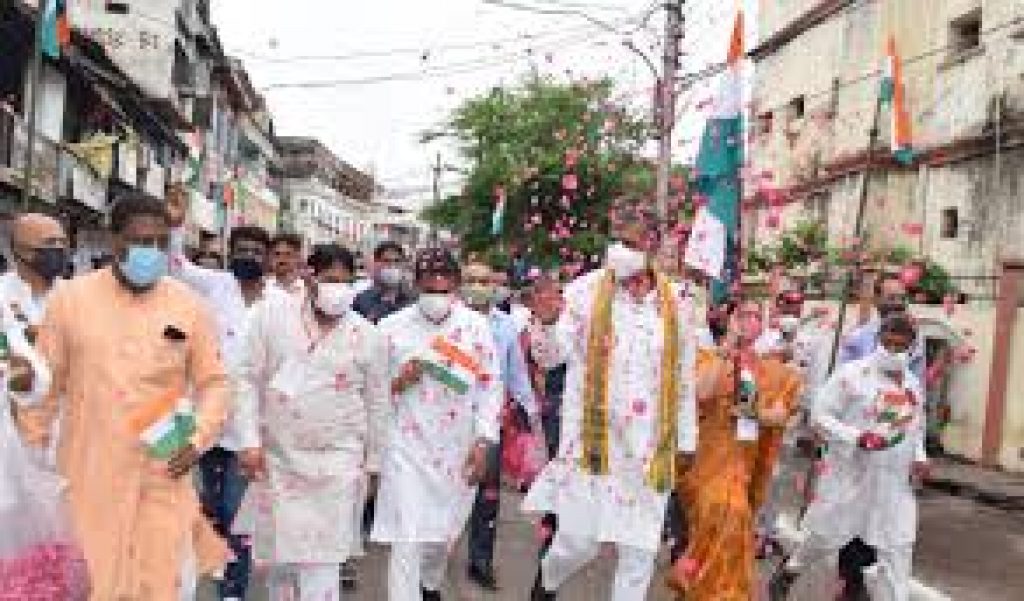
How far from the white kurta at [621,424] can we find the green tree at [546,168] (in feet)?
85.1

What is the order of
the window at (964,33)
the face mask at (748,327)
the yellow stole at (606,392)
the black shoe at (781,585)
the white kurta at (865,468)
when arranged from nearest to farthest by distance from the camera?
the yellow stole at (606,392)
the face mask at (748,327)
the white kurta at (865,468)
the black shoe at (781,585)
the window at (964,33)

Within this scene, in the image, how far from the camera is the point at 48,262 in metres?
6.33

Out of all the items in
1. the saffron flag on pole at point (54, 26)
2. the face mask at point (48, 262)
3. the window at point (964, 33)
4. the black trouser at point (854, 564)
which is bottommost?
the black trouser at point (854, 564)

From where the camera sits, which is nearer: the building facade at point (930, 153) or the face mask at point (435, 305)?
the face mask at point (435, 305)

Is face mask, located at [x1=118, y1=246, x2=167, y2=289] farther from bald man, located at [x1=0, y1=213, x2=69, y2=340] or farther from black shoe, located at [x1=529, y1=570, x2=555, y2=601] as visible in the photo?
black shoe, located at [x1=529, y1=570, x2=555, y2=601]

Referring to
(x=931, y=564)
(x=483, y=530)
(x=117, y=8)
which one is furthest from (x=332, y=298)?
(x=117, y=8)

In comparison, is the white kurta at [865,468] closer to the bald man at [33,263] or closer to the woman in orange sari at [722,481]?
the woman in orange sari at [722,481]

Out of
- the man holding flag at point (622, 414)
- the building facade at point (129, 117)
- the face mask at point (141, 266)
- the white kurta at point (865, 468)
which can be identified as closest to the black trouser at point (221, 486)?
the man holding flag at point (622, 414)

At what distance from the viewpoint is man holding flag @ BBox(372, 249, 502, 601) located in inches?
268

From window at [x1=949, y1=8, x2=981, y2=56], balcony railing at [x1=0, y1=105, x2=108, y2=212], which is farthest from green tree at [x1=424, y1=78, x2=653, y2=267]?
window at [x1=949, y1=8, x2=981, y2=56]

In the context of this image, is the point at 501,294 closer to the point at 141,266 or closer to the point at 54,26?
the point at 141,266

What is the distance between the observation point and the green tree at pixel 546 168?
34625 mm

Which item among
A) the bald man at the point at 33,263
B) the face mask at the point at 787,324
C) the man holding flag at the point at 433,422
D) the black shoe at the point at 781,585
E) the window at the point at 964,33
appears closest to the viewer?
the bald man at the point at 33,263

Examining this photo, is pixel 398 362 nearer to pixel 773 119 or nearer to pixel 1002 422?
pixel 1002 422
